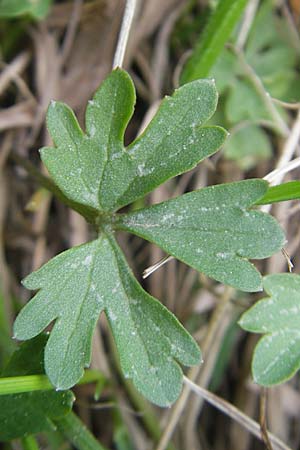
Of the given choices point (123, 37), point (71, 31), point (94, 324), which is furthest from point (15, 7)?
point (94, 324)

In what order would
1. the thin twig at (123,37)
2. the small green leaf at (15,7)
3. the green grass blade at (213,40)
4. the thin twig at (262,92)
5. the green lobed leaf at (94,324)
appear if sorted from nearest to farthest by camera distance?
the green lobed leaf at (94,324), the thin twig at (123,37), the green grass blade at (213,40), the small green leaf at (15,7), the thin twig at (262,92)

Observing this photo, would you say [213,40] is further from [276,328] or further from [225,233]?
[276,328]

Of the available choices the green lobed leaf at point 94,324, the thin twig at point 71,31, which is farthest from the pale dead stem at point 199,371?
the thin twig at point 71,31

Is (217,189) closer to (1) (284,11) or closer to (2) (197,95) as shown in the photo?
(2) (197,95)

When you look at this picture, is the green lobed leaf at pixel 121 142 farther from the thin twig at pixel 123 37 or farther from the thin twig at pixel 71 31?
the thin twig at pixel 71 31

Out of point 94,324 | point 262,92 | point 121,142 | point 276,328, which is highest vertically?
point 121,142

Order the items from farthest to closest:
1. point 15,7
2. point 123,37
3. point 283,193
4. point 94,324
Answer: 1. point 15,7
2. point 123,37
3. point 283,193
4. point 94,324
